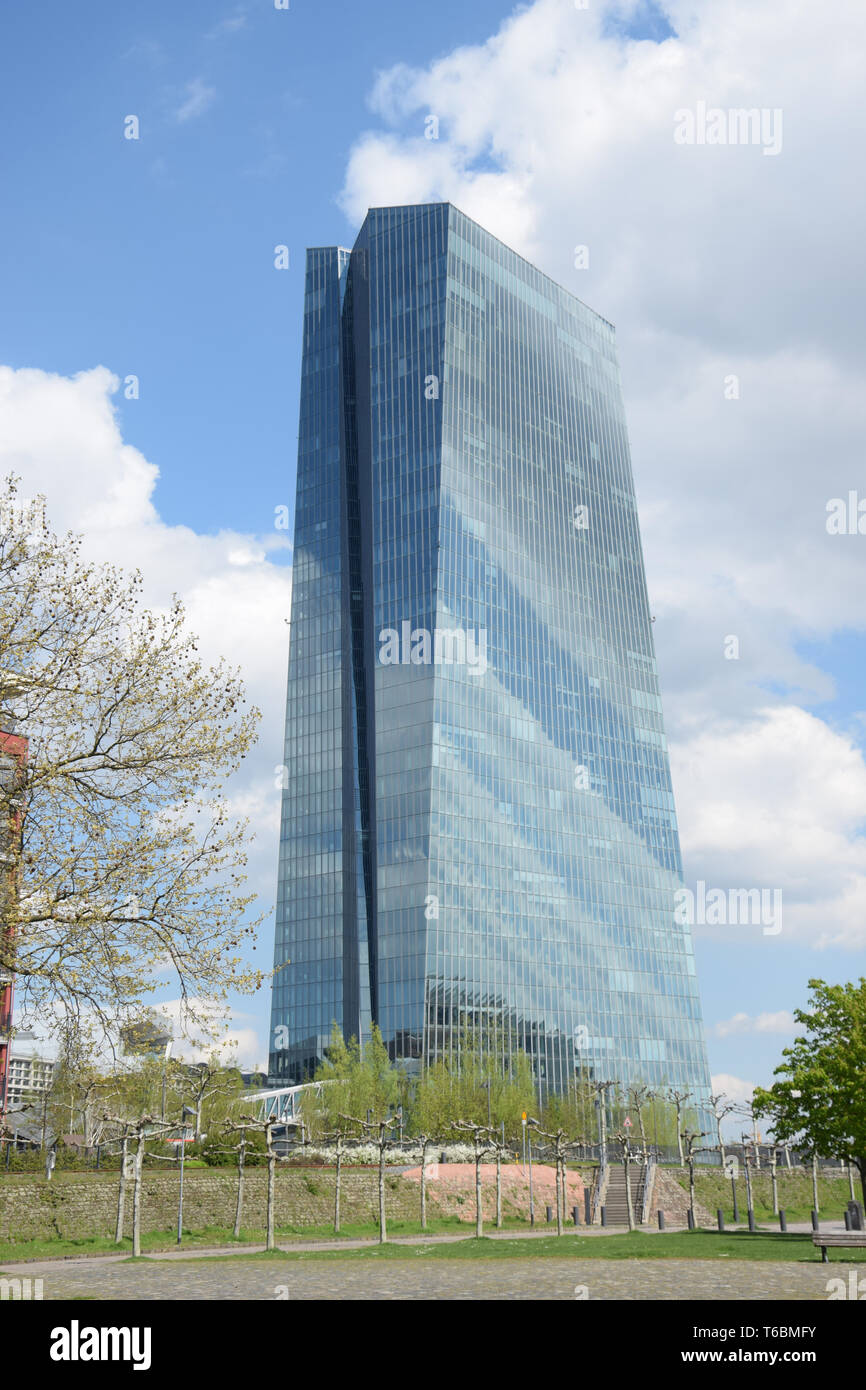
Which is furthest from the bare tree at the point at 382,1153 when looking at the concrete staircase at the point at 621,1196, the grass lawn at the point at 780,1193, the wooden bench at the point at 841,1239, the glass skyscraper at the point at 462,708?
the glass skyscraper at the point at 462,708

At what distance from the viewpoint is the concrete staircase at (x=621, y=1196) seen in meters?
73.1

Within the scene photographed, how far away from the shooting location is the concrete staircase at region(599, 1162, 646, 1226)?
73.1 m

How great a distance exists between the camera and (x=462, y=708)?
135250 millimetres

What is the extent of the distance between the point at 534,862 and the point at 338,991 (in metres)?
27.5

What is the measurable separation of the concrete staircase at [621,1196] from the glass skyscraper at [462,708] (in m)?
44.4

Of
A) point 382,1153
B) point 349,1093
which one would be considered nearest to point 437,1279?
point 382,1153

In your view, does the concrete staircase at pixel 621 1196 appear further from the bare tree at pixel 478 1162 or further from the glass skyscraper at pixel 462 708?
the glass skyscraper at pixel 462 708

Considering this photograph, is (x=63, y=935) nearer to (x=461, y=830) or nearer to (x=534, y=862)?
(x=461, y=830)

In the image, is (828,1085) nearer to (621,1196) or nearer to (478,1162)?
(478,1162)

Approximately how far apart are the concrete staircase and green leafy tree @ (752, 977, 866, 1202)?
84.3ft

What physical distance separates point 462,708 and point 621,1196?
219ft

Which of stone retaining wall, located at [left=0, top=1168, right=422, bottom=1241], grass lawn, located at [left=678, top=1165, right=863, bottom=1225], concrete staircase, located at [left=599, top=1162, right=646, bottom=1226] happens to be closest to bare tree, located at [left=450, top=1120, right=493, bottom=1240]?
stone retaining wall, located at [left=0, top=1168, right=422, bottom=1241]
